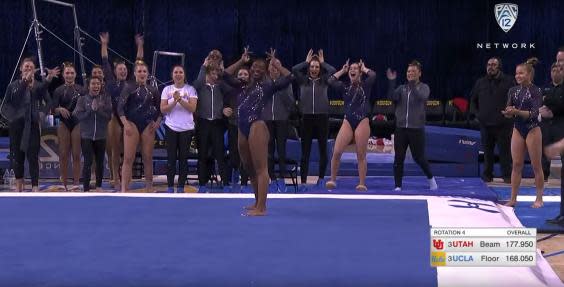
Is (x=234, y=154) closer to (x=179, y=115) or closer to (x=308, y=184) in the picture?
(x=179, y=115)

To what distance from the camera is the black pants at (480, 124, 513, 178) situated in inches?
342

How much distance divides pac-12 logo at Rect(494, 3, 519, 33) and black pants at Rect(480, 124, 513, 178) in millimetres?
4954

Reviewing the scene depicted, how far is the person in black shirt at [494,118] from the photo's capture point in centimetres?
870

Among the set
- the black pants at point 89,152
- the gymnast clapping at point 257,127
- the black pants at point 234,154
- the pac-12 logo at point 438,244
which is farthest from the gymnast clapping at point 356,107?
the pac-12 logo at point 438,244

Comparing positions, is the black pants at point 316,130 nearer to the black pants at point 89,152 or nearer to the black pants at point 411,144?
the black pants at point 411,144

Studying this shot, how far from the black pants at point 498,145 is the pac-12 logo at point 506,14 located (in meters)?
4.95

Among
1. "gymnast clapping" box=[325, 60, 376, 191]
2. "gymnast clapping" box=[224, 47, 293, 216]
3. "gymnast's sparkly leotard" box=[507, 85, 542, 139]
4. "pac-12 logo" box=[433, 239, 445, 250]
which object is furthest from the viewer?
"gymnast clapping" box=[325, 60, 376, 191]

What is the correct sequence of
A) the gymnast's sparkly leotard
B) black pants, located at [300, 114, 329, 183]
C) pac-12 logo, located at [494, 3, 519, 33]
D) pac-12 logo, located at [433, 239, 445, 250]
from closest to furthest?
pac-12 logo, located at [433, 239, 445, 250]
the gymnast's sparkly leotard
black pants, located at [300, 114, 329, 183]
pac-12 logo, located at [494, 3, 519, 33]

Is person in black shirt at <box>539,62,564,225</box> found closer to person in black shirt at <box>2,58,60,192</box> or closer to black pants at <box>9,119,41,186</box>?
person in black shirt at <box>2,58,60,192</box>

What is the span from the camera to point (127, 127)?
6.94m

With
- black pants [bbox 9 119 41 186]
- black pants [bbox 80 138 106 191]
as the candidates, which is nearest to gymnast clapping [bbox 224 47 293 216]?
black pants [bbox 80 138 106 191]

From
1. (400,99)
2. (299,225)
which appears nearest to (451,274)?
(299,225)

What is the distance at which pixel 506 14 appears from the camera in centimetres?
1321

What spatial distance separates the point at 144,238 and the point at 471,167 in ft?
18.7
